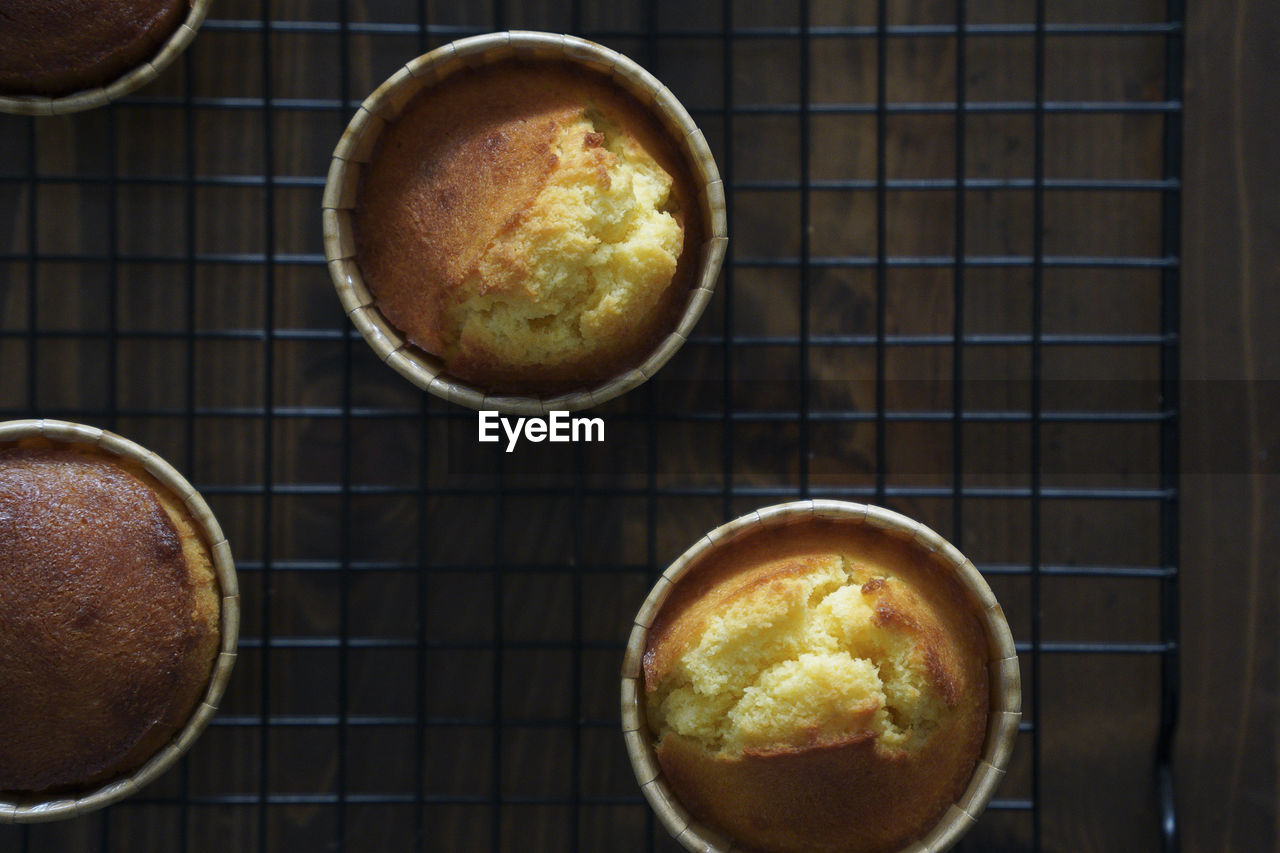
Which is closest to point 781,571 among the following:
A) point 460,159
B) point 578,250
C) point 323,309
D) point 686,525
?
point 686,525

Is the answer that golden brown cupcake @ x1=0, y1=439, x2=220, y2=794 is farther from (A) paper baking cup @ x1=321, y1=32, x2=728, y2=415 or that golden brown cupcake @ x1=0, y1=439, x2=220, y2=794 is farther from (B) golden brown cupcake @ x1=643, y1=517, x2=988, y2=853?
(B) golden brown cupcake @ x1=643, y1=517, x2=988, y2=853

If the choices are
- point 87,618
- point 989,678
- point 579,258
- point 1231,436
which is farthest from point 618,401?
point 1231,436

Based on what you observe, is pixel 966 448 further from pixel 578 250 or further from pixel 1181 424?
pixel 578 250

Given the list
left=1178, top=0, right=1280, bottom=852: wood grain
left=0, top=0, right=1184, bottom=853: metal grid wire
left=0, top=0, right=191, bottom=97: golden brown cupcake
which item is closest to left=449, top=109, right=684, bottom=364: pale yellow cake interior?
left=0, top=0, right=1184, bottom=853: metal grid wire

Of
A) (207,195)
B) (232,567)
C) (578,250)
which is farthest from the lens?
(207,195)

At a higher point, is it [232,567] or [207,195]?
[207,195]

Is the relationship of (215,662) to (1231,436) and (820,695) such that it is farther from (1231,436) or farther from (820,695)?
(1231,436)
